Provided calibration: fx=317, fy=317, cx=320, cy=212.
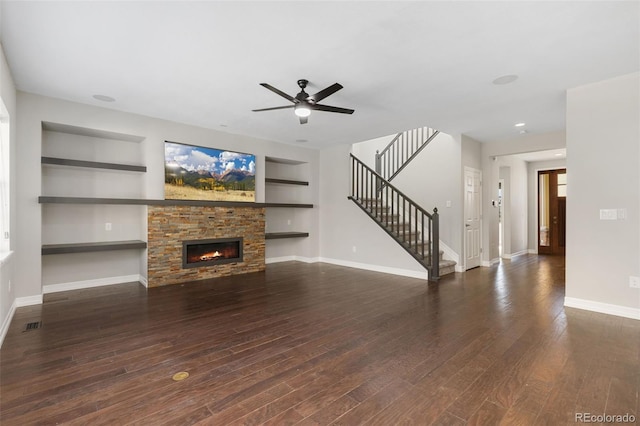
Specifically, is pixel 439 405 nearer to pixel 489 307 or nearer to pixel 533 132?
pixel 489 307

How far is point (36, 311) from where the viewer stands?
3865 mm

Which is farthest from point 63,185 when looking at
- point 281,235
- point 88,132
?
point 281,235

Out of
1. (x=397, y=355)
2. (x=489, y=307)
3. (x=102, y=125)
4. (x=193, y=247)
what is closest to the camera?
(x=397, y=355)

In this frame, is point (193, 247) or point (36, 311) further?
point (193, 247)

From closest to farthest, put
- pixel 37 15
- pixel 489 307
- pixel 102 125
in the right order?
pixel 37 15, pixel 489 307, pixel 102 125

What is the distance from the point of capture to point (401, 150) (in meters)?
7.62

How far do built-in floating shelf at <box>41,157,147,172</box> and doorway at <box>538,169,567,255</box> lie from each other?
10309mm

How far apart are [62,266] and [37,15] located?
12.3 ft

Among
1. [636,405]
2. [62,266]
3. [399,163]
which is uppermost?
[399,163]

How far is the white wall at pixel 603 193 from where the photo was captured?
11.8 ft

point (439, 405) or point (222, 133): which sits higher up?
point (222, 133)

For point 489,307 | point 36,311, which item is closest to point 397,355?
point 489,307

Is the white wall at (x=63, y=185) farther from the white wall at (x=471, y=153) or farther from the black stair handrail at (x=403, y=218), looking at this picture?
the white wall at (x=471, y=153)

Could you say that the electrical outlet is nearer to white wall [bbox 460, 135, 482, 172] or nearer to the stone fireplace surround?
white wall [bbox 460, 135, 482, 172]
